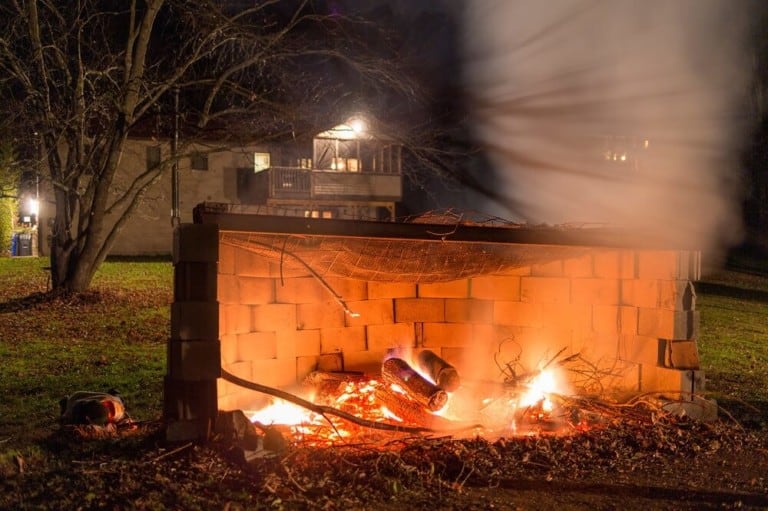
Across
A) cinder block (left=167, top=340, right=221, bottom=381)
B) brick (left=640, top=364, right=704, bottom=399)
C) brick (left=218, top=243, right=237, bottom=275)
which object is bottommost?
brick (left=640, top=364, right=704, bottom=399)

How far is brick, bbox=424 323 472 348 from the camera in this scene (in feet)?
27.8

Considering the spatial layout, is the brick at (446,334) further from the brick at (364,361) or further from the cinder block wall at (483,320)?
the brick at (364,361)

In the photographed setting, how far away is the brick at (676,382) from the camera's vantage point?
22.7ft

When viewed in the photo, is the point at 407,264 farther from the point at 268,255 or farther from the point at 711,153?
the point at 711,153

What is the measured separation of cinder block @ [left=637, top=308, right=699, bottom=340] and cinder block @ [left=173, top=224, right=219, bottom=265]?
4.62 m

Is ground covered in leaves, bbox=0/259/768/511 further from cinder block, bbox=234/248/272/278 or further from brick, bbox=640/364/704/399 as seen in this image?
cinder block, bbox=234/248/272/278

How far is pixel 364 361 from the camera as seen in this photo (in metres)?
8.09

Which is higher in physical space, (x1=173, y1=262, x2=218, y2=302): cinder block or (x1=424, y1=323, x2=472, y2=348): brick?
(x1=173, y1=262, x2=218, y2=302): cinder block

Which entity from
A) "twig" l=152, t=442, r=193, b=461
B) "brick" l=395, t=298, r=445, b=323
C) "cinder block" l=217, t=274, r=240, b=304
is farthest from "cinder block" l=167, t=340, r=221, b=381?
"brick" l=395, t=298, r=445, b=323

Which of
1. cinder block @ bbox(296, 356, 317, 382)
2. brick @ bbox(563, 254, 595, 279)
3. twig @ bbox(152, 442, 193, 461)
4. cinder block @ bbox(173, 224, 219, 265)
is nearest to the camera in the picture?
twig @ bbox(152, 442, 193, 461)

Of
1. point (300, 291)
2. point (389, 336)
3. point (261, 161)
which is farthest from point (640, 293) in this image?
point (261, 161)

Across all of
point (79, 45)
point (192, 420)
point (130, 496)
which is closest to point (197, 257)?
point (192, 420)

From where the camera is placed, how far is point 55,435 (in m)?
6.12

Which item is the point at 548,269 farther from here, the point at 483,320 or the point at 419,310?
the point at 419,310
